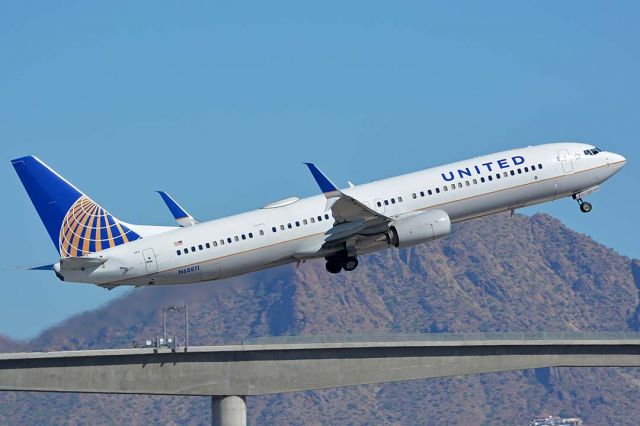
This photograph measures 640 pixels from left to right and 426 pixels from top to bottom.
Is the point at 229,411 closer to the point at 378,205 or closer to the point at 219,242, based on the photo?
the point at 219,242

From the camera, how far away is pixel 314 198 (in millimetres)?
87938

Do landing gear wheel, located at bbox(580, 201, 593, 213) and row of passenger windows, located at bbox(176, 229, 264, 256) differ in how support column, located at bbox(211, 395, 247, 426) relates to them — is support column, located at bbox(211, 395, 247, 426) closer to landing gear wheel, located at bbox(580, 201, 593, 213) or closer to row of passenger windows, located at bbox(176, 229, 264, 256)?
row of passenger windows, located at bbox(176, 229, 264, 256)

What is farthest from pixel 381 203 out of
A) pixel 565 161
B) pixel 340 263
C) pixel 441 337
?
pixel 565 161

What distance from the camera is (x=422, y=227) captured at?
86875mm

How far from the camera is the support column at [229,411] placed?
85188mm

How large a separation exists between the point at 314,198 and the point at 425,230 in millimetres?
7433

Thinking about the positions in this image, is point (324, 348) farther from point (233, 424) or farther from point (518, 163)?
point (518, 163)

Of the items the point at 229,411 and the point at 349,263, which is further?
the point at 349,263

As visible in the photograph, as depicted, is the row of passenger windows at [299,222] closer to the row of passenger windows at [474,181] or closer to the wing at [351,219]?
the wing at [351,219]

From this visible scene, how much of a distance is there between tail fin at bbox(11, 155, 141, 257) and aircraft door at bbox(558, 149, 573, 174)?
1146 inches

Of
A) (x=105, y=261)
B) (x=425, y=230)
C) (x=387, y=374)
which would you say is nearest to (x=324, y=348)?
(x=387, y=374)

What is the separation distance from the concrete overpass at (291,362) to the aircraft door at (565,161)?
1113 cm

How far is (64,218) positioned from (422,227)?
22462 millimetres

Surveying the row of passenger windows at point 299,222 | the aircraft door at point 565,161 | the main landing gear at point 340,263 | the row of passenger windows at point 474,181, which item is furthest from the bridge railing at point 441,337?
the aircraft door at point 565,161
